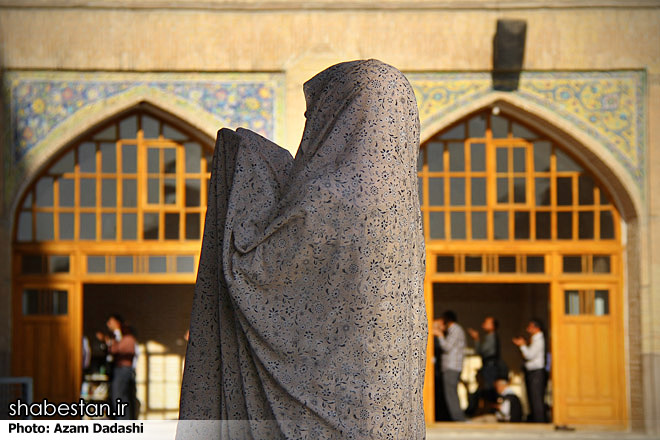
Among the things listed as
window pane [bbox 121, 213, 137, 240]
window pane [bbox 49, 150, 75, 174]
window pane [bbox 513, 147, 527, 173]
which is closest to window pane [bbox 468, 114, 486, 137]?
window pane [bbox 513, 147, 527, 173]

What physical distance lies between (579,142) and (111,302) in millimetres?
7501

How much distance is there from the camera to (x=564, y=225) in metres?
10.4

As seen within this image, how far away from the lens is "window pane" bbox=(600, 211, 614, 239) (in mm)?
10391

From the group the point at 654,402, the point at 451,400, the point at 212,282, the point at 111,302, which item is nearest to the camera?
the point at 212,282

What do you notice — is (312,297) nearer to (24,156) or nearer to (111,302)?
(24,156)

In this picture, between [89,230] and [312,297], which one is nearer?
[312,297]

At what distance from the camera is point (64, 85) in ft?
33.2

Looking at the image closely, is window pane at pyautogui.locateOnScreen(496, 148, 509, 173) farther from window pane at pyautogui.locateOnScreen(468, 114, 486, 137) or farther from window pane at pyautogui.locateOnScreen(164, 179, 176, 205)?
window pane at pyautogui.locateOnScreen(164, 179, 176, 205)

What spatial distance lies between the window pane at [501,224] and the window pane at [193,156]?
2.99 m

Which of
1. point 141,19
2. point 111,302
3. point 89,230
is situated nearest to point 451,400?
point 89,230

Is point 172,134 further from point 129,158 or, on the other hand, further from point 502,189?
point 502,189

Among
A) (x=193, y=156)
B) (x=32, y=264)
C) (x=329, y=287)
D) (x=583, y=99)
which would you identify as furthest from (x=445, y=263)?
(x=329, y=287)

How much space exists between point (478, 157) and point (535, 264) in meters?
1.20

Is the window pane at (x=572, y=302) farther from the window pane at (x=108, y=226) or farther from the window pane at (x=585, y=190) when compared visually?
the window pane at (x=108, y=226)
